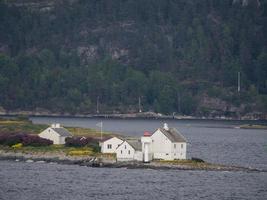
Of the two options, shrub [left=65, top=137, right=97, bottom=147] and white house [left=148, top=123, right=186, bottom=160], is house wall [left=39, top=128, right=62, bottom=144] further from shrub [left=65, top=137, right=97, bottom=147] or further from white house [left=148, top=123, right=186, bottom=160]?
white house [left=148, top=123, right=186, bottom=160]

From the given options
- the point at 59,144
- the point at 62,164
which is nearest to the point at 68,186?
the point at 62,164

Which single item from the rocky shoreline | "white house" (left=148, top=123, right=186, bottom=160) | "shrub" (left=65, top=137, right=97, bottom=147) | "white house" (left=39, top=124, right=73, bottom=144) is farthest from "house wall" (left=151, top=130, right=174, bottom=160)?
"white house" (left=39, top=124, right=73, bottom=144)

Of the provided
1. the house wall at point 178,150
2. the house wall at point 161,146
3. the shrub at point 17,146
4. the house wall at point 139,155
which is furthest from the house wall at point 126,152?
the shrub at point 17,146

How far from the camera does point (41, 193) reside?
128 m

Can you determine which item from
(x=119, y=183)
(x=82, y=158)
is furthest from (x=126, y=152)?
(x=119, y=183)

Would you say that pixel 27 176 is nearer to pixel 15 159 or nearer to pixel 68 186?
pixel 68 186

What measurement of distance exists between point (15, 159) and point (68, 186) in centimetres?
2962

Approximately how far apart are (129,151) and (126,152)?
0.39 metres

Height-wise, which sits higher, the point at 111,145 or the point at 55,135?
the point at 55,135

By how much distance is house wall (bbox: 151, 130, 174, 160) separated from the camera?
15212 centimetres

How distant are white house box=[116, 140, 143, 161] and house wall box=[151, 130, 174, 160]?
5.95 ft

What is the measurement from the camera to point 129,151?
500 ft

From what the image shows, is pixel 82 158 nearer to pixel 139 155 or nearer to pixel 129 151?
pixel 129 151

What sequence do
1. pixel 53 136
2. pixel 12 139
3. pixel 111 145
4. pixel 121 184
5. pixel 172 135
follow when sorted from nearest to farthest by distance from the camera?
pixel 121 184
pixel 172 135
pixel 111 145
pixel 12 139
pixel 53 136
